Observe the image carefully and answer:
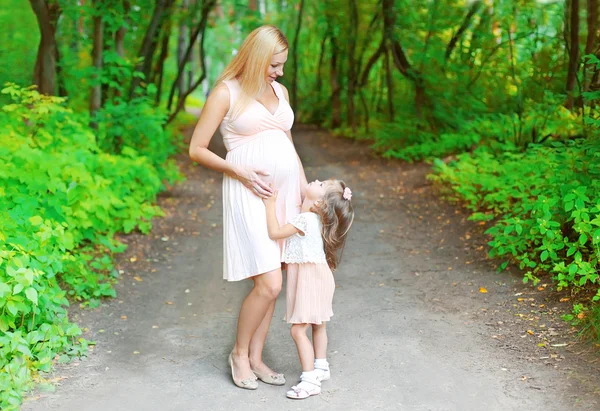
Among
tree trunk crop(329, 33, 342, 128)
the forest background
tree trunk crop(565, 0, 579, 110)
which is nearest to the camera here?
the forest background

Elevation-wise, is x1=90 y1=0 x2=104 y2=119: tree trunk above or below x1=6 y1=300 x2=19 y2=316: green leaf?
above

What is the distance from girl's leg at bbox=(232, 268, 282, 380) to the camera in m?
4.05

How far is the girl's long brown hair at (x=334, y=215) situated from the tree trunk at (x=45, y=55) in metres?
6.27

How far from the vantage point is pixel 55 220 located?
5.73m

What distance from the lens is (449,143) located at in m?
12.5

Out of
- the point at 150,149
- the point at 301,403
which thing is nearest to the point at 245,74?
the point at 301,403

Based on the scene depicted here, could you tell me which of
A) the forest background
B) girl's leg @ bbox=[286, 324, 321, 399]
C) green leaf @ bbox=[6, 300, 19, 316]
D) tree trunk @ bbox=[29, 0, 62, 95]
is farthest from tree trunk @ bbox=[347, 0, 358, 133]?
green leaf @ bbox=[6, 300, 19, 316]

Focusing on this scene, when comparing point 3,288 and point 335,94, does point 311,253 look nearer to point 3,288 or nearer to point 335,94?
point 3,288

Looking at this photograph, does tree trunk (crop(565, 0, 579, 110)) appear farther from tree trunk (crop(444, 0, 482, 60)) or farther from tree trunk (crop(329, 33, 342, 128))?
tree trunk (crop(329, 33, 342, 128))

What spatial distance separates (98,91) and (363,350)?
251 inches

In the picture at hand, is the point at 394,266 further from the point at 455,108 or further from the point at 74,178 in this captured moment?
the point at 455,108

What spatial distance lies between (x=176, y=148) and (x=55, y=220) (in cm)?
615

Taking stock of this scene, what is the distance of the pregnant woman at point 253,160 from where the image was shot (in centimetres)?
395

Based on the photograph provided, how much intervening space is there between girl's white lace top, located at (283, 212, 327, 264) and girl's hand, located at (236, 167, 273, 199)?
240mm
